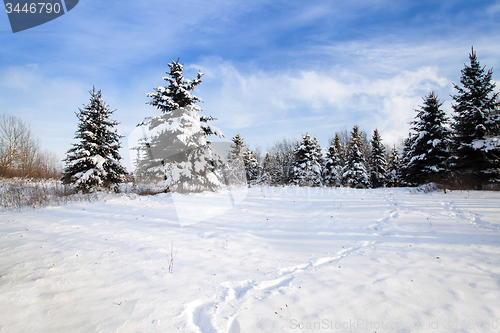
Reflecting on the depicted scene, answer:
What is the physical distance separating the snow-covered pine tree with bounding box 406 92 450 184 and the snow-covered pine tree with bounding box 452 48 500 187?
264 cm

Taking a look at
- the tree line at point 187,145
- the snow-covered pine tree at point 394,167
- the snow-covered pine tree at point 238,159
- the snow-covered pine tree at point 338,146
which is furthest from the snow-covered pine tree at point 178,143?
the snow-covered pine tree at point 394,167

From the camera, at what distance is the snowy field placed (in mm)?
2754

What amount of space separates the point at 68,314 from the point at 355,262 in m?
4.82

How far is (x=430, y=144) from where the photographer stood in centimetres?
1778

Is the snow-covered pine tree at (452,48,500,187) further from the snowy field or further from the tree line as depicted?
the snowy field

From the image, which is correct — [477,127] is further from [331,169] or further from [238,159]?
[238,159]

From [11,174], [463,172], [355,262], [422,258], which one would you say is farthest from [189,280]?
[11,174]

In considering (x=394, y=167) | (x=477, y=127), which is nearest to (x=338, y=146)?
(x=394, y=167)

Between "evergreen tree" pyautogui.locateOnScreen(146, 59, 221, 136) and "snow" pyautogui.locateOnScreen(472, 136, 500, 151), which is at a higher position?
"evergreen tree" pyautogui.locateOnScreen(146, 59, 221, 136)

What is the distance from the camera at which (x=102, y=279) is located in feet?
12.0

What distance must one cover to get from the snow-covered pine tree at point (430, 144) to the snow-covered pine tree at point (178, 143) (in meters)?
17.0

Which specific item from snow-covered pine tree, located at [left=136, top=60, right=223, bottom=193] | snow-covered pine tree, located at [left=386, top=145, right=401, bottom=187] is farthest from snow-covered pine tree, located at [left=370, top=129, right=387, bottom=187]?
snow-covered pine tree, located at [left=136, top=60, right=223, bottom=193]

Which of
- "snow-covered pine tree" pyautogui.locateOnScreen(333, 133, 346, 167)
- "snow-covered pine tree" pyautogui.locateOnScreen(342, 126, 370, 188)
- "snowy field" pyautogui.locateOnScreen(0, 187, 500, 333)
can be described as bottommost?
"snowy field" pyautogui.locateOnScreen(0, 187, 500, 333)

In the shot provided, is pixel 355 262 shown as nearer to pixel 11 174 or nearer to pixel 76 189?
pixel 76 189
